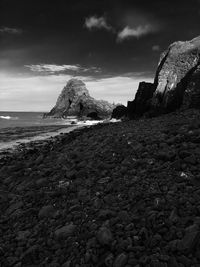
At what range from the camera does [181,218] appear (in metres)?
6.06

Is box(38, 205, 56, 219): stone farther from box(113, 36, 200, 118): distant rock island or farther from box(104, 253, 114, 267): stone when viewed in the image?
box(113, 36, 200, 118): distant rock island

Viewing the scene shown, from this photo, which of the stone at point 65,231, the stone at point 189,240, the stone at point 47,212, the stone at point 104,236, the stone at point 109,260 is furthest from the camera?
the stone at point 47,212

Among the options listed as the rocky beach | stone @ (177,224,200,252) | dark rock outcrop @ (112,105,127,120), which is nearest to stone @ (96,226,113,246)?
the rocky beach

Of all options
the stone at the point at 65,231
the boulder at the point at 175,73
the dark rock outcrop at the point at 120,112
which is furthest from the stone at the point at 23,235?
the dark rock outcrop at the point at 120,112

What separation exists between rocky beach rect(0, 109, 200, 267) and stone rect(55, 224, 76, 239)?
0.03 meters

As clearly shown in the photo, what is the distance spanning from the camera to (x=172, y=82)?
53.0 metres

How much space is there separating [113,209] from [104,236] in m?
1.08

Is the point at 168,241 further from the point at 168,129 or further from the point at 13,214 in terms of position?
the point at 168,129

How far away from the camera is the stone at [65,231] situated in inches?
261

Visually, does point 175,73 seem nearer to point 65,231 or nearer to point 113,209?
point 113,209

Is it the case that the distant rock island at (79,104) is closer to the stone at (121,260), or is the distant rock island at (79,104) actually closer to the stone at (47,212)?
the stone at (47,212)

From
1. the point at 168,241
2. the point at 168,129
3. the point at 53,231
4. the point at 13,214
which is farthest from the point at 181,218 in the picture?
the point at 168,129

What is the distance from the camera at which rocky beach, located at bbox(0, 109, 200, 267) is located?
222 inches

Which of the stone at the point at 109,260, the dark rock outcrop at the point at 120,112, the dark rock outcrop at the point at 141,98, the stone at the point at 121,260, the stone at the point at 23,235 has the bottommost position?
the stone at the point at 23,235
